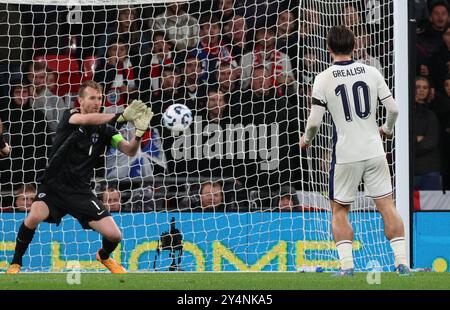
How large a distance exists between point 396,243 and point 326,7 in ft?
12.7

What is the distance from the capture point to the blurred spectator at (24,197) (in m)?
12.4

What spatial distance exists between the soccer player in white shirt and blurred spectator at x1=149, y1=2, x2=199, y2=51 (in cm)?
421

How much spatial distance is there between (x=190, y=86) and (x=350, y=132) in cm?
417

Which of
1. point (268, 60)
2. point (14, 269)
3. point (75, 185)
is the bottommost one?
point (14, 269)

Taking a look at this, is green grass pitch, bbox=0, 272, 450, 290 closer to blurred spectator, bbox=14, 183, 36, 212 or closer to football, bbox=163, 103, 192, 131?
football, bbox=163, 103, 192, 131

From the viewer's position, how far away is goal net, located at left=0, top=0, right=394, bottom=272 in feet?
39.9

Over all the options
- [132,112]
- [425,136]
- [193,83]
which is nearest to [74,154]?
[132,112]

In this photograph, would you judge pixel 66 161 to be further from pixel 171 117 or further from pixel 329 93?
pixel 329 93

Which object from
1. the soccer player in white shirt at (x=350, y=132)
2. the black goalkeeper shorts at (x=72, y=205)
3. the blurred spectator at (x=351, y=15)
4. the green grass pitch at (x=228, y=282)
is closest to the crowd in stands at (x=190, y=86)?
the blurred spectator at (x=351, y=15)

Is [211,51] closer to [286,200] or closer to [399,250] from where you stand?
[286,200]

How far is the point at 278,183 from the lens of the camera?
41.1 feet

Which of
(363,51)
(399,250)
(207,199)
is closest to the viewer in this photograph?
(399,250)

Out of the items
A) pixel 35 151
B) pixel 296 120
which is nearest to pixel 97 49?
pixel 35 151

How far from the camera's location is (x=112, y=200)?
1248 centimetres
